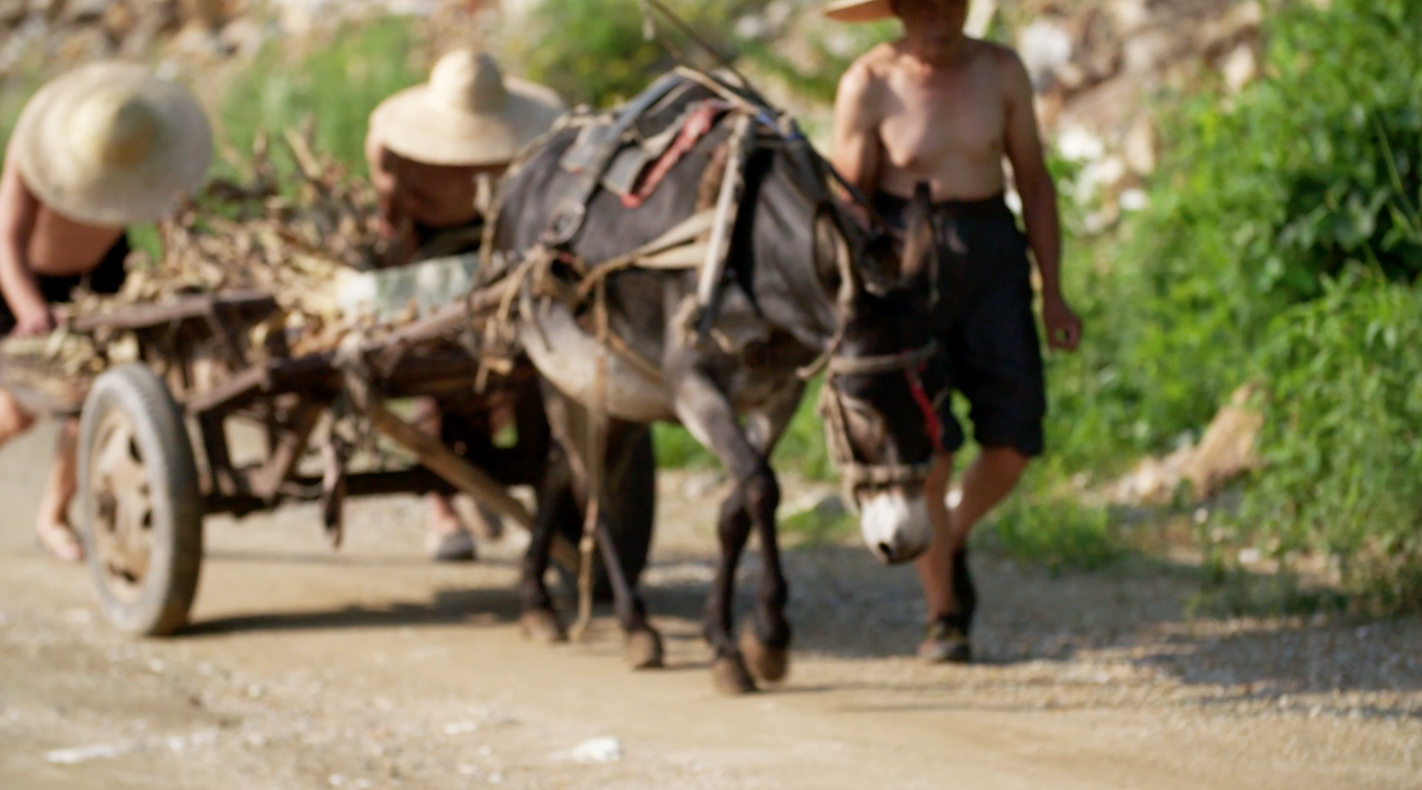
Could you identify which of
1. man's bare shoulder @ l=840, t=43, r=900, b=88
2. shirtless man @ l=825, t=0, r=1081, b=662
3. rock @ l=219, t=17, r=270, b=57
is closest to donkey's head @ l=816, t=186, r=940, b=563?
shirtless man @ l=825, t=0, r=1081, b=662

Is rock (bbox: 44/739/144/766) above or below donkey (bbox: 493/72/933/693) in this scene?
below

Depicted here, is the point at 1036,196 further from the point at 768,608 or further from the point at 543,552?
the point at 543,552

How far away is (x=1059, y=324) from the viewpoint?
5.36 meters

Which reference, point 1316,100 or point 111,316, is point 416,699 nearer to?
point 111,316

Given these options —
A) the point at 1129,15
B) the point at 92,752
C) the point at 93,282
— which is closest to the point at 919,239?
the point at 92,752

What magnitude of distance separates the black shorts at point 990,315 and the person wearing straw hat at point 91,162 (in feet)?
9.57

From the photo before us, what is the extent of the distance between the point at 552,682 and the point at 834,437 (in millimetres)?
1255

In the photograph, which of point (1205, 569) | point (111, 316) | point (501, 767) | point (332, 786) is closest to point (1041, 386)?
point (1205, 569)

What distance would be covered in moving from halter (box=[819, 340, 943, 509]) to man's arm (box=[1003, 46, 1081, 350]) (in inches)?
28.7

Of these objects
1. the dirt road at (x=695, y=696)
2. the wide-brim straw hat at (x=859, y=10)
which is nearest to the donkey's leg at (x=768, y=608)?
the dirt road at (x=695, y=696)

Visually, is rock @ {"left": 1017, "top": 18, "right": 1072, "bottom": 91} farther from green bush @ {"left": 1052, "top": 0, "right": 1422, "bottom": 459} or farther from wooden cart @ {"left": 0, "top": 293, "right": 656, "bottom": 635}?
wooden cart @ {"left": 0, "top": 293, "right": 656, "bottom": 635}

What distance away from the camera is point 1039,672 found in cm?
534

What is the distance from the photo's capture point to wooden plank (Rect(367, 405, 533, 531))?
19.0ft

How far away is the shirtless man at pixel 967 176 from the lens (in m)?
5.17
